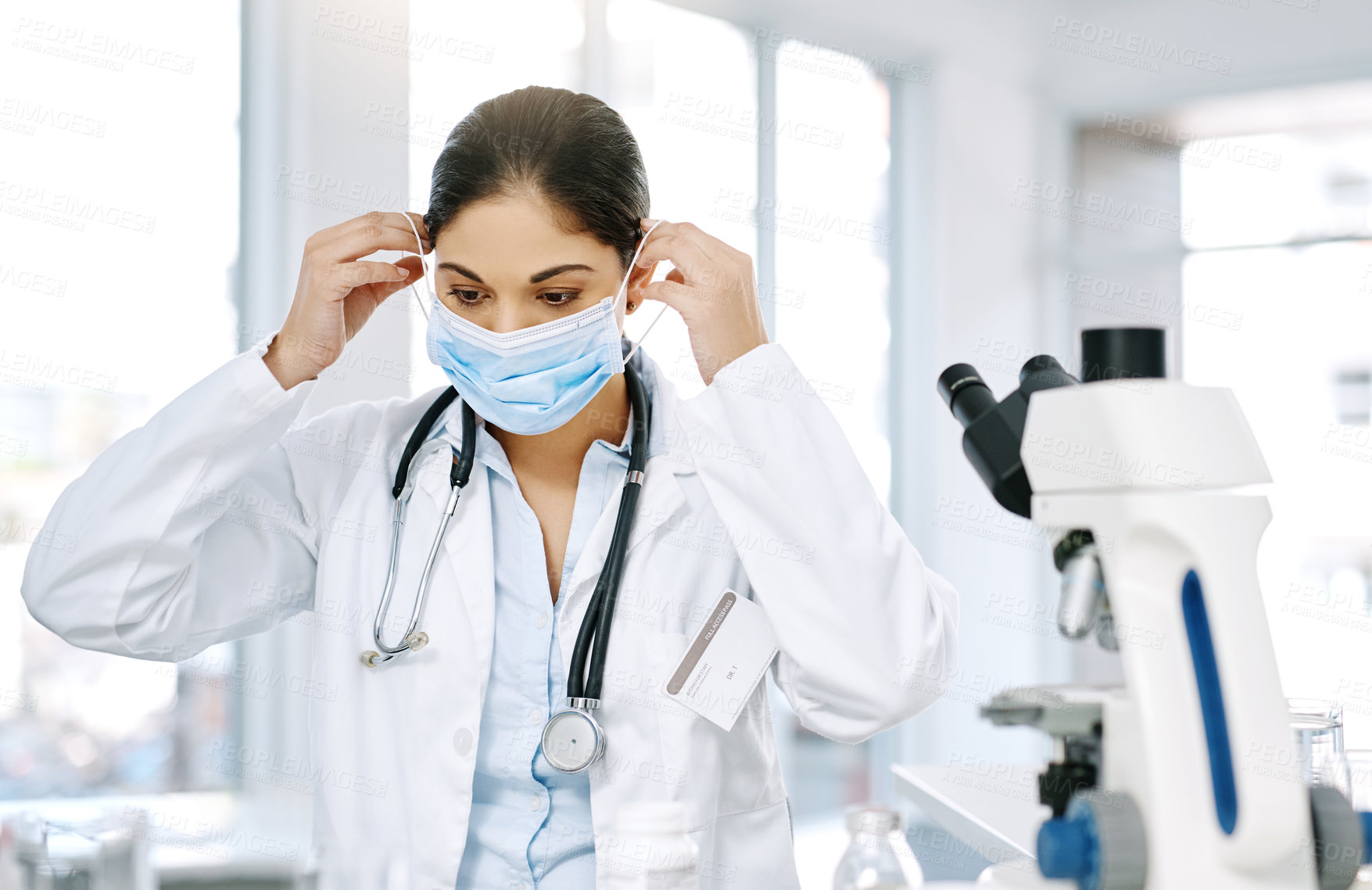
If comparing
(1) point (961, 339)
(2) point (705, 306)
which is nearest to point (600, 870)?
(2) point (705, 306)

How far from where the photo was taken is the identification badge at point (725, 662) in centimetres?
128

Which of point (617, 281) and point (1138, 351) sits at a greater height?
point (617, 281)

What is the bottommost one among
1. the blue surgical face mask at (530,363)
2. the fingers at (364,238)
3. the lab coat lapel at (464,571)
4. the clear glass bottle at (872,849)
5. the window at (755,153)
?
the clear glass bottle at (872,849)

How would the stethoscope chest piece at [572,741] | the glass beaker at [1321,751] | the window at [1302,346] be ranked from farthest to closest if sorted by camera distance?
the window at [1302,346], the stethoscope chest piece at [572,741], the glass beaker at [1321,751]

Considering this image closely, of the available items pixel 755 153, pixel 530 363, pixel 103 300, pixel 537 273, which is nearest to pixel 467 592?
pixel 530 363

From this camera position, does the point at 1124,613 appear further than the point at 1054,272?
No

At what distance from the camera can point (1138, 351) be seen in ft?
2.63

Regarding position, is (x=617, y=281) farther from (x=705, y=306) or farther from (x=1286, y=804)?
(x=1286, y=804)

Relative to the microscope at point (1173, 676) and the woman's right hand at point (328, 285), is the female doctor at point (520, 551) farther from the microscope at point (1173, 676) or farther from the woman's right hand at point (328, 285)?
the microscope at point (1173, 676)

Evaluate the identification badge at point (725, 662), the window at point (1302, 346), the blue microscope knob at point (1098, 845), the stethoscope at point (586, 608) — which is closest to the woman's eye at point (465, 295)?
the stethoscope at point (586, 608)

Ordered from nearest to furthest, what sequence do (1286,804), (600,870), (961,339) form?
(1286,804) → (600,870) → (961,339)

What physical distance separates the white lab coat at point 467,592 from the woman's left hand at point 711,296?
44mm

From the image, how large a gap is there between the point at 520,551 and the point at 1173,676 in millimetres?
874

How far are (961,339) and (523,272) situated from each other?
3.30 m
